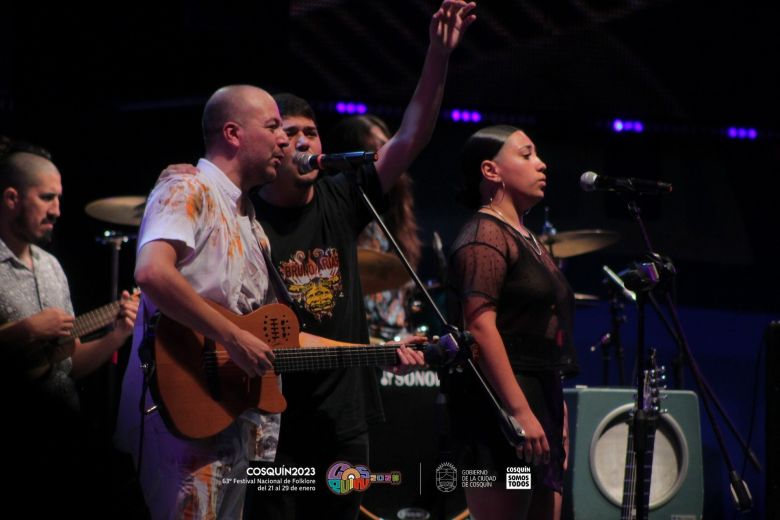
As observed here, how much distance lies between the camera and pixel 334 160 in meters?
3.16

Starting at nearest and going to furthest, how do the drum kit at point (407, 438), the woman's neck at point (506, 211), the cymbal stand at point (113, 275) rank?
the woman's neck at point (506, 211), the drum kit at point (407, 438), the cymbal stand at point (113, 275)

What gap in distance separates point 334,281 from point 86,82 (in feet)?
10.2

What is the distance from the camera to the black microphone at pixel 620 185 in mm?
3689

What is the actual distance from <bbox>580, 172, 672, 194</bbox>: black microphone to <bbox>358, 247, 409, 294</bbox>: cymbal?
3.97 ft

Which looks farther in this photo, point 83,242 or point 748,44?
point 748,44

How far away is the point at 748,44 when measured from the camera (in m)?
6.59

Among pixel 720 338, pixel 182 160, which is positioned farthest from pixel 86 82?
pixel 720 338

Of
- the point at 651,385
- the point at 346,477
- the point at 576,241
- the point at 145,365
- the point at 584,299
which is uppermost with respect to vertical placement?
the point at 576,241

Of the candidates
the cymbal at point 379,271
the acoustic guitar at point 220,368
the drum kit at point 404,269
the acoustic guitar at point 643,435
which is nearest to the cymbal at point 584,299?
the drum kit at point 404,269

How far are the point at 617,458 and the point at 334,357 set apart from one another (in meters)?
2.59

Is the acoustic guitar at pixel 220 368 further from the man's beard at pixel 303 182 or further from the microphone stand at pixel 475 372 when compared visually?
the man's beard at pixel 303 182

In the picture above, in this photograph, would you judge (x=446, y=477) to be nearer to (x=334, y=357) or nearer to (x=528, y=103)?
(x=334, y=357)

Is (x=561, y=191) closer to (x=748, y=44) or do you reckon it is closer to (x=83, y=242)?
(x=748, y=44)

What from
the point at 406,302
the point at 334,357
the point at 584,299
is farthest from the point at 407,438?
the point at 334,357
